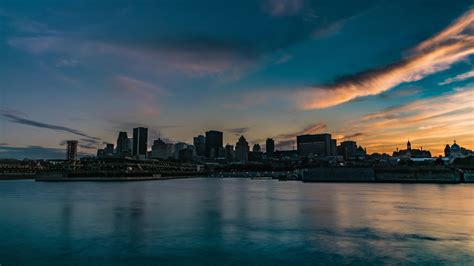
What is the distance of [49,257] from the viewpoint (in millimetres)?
22297

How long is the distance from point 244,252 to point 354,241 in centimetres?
985

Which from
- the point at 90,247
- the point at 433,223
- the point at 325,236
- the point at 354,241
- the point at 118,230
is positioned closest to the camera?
the point at 90,247

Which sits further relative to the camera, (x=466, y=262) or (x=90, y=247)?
(x=90, y=247)

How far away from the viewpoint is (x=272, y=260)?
21.3 m

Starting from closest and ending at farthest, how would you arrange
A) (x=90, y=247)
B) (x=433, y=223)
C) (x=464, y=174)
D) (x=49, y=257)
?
1. (x=49, y=257)
2. (x=90, y=247)
3. (x=433, y=223)
4. (x=464, y=174)

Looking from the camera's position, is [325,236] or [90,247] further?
[325,236]

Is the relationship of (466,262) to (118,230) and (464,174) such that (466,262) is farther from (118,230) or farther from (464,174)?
(464,174)

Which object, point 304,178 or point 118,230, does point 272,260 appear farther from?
point 304,178

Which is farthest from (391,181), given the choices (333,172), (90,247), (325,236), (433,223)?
(90,247)

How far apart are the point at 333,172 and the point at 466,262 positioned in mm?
171279

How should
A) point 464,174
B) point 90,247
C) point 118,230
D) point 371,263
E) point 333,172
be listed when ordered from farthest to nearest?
point 333,172
point 464,174
point 118,230
point 90,247
point 371,263

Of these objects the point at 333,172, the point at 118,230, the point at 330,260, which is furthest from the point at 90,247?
the point at 333,172

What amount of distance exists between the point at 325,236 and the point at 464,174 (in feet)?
581

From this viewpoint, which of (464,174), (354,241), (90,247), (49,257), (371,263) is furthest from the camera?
(464,174)
